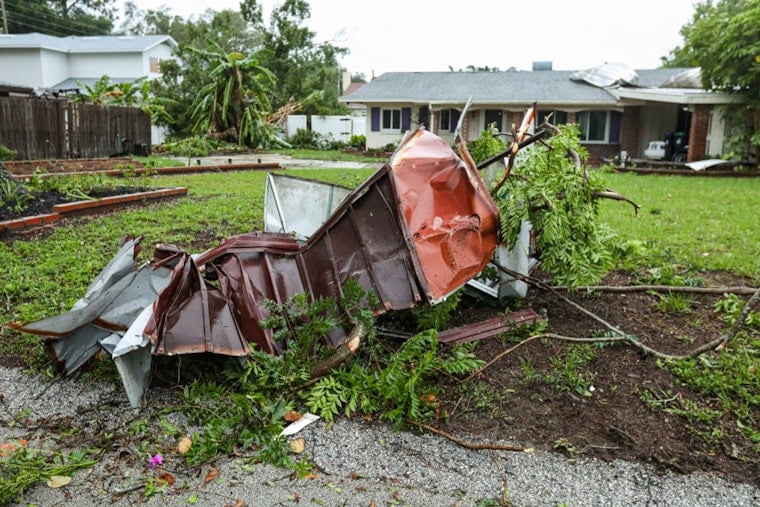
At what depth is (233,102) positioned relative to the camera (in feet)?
95.8

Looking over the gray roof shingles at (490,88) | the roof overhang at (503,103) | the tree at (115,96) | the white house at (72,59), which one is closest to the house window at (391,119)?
the roof overhang at (503,103)

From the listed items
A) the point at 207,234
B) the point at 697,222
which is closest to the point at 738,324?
the point at 697,222

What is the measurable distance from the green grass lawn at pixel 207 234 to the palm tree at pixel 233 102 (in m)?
16.1

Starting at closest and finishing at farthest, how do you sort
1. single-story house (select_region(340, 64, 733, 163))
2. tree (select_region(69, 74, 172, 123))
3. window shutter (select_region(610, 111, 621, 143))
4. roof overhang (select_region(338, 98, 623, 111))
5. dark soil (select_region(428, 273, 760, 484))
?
1. dark soil (select_region(428, 273, 760, 484))
2. single-story house (select_region(340, 64, 733, 163))
3. roof overhang (select_region(338, 98, 623, 111))
4. tree (select_region(69, 74, 172, 123))
5. window shutter (select_region(610, 111, 621, 143))

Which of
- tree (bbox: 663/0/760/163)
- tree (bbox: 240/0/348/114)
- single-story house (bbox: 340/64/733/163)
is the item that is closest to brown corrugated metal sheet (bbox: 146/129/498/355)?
tree (bbox: 663/0/760/163)

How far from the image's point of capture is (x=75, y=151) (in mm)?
20734

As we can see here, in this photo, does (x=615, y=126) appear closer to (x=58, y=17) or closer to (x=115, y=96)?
(x=115, y=96)

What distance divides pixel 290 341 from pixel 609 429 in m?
1.92

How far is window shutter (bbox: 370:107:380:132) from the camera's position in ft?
98.6

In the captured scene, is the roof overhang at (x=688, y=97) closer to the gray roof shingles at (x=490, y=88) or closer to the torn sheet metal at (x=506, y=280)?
the gray roof shingles at (x=490, y=88)

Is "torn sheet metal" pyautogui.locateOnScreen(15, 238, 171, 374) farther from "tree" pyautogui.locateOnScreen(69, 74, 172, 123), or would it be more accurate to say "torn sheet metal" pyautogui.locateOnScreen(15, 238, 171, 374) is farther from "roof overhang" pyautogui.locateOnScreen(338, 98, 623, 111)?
"tree" pyautogui.locateOnScreen(69, 74, 172, 123)

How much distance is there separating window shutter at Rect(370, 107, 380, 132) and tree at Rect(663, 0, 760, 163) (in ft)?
44.0

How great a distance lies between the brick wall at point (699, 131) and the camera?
21.6m

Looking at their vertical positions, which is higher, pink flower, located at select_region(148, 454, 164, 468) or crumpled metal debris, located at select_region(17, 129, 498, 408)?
crumpled metal debris, located at select_region(17, 129, 498, 408)
